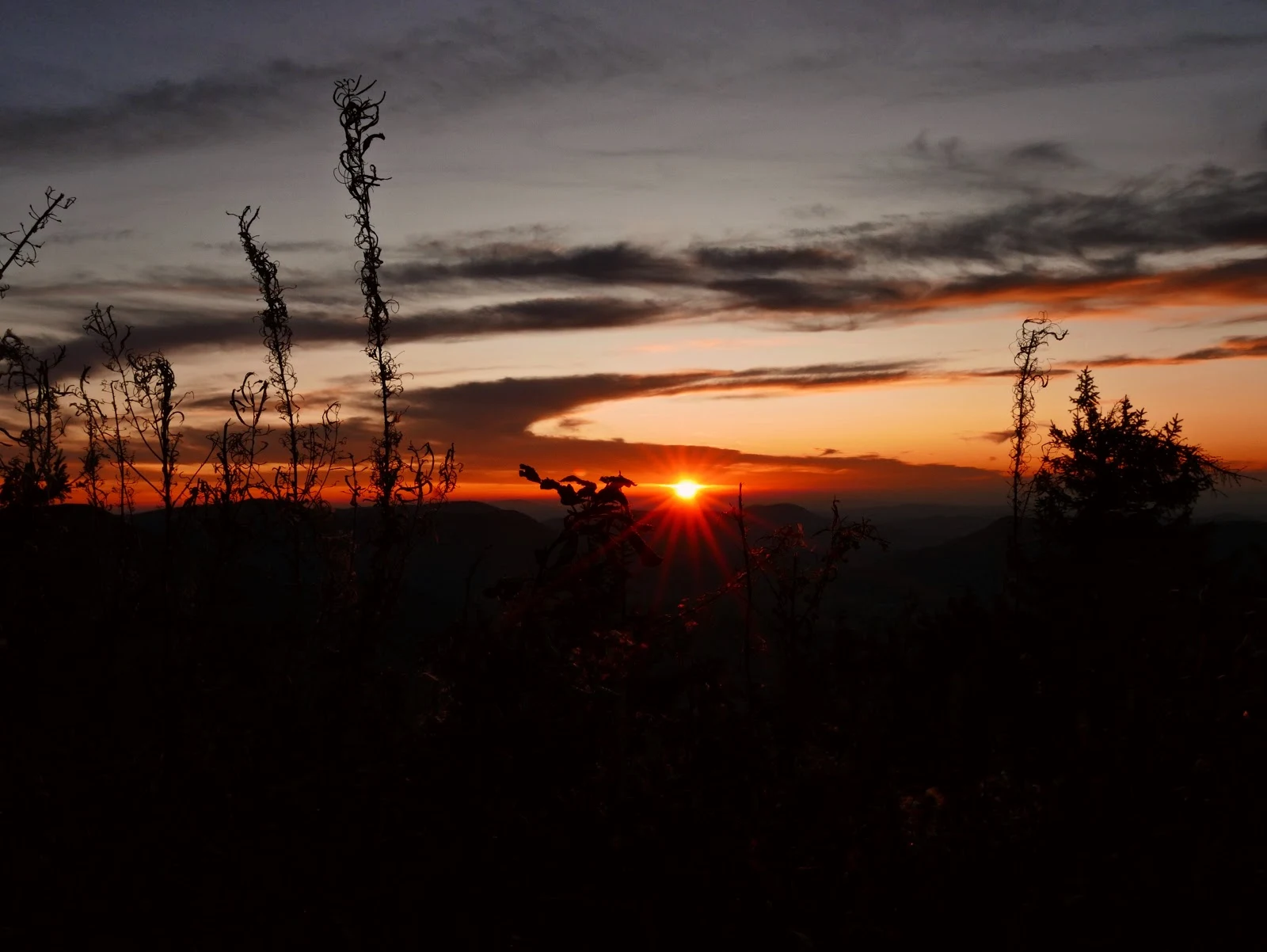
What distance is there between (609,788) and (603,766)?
0.47ft

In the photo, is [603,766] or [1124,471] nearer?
[603,766]

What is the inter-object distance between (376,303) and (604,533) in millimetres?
4193

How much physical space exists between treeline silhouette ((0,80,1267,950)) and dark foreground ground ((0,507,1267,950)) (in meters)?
0.01

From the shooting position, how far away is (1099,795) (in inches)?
138

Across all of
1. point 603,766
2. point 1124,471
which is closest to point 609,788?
point 603,766

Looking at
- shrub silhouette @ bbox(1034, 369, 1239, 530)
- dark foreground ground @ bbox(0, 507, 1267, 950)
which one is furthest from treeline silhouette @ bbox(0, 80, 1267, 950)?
shrub silhouette @ bbox(1034, 369, 1239, 530)

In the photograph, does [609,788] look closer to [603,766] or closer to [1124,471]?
[603,766]

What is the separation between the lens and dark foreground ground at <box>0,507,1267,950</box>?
3004 mm

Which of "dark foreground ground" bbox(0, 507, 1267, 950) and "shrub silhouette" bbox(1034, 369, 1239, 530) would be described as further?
"shrub silhouette" bbox(1034, 369, 1239, 530)

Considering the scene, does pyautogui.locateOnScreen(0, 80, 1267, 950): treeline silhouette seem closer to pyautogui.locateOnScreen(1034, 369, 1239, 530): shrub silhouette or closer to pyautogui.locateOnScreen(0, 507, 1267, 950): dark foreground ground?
pyautogui.locateOnScreen(0, 507, 1267, 950): dark foreground ground

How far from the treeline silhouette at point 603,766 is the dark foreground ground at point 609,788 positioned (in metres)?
0.01

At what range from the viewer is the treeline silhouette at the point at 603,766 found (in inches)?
119

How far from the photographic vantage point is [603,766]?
361 cm

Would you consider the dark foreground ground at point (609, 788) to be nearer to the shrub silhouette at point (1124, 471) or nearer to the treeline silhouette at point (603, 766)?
the treeline silhouette at point (603, 766)
